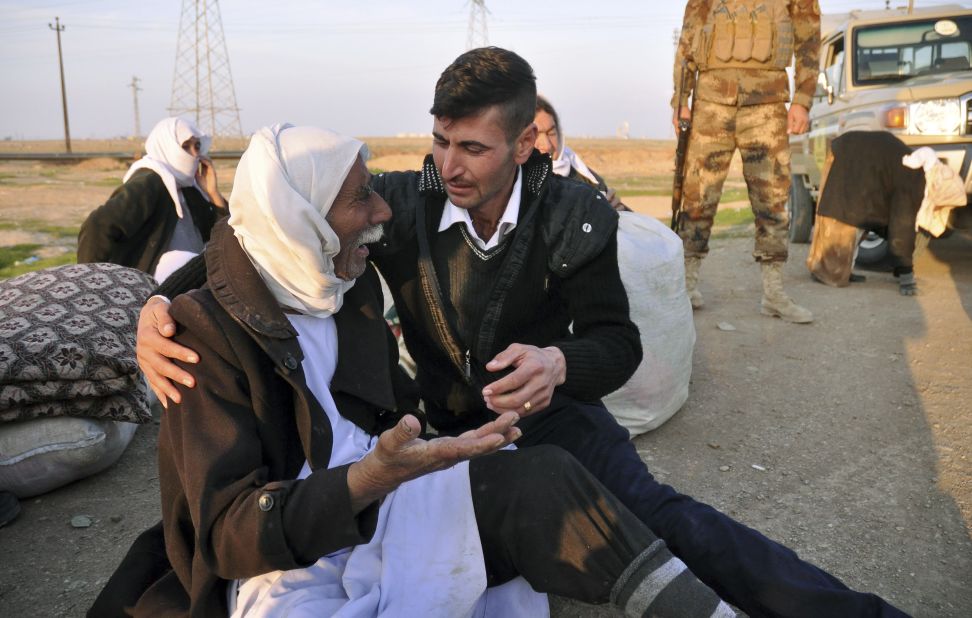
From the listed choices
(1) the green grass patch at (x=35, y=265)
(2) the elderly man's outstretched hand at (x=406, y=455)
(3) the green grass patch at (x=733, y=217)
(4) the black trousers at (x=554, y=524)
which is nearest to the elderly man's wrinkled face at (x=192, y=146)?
(1) the green grass patch at (x=35, y=265)

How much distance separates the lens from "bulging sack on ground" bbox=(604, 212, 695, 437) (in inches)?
145

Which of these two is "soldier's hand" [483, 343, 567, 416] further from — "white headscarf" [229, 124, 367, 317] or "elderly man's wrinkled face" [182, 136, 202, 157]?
"elderly man's wrinkled face" [182, 136, 202, 157]

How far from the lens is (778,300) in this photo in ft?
18.5

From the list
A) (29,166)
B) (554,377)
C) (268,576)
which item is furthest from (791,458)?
(29,166)

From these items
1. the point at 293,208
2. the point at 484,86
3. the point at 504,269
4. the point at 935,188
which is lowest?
the point at 935,188

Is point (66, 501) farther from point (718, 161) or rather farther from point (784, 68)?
point (784, 68)

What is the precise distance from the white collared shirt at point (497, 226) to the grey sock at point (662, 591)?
3.55ft

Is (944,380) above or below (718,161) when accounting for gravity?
below

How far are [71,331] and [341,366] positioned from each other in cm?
172

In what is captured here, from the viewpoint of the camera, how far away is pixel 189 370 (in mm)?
A: 1772

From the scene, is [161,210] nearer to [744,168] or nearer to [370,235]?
Answer: [370,235]

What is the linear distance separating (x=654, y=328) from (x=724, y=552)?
1.75 metres

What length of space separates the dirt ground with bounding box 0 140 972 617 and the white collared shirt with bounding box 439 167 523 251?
46.0 inches

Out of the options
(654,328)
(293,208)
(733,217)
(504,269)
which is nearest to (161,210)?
(654,328)
